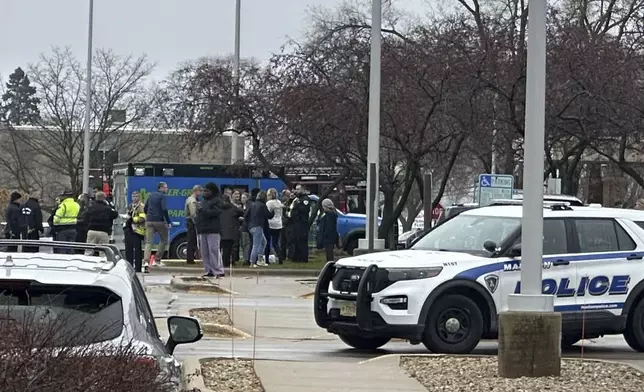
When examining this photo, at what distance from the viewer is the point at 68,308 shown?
587cm

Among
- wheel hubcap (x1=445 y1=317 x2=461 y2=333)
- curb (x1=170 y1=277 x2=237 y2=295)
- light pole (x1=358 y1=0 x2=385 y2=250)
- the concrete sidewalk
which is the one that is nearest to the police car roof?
wheel hubcap (x1=445 y1=317 x2=461 y2=333)

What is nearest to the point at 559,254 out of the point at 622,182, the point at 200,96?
the point at 200,96

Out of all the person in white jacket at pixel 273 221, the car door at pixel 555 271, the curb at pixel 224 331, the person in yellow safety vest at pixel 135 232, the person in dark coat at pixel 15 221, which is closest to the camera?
the car door at pixel 555 271

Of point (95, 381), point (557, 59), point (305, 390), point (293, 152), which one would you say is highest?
point (557, 59)

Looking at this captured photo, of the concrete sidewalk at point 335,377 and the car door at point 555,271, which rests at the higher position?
the car door at point 555,271

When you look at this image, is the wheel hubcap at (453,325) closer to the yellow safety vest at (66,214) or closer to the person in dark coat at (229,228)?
the person in dark coat at (229,228)

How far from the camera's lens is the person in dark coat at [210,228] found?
24.2 metres

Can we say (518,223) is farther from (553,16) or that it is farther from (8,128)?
(8,128)

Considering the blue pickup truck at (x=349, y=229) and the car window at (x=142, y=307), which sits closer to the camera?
the car window at (x=142, y=307)

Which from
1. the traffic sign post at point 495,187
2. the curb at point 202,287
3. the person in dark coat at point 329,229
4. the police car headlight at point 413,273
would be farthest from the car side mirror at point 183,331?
the person in dark coat at point 329,229

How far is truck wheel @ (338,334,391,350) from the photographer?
14336 millimetres

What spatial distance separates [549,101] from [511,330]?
16291mm

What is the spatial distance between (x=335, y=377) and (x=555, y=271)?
3.74 metres

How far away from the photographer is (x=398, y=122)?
2788cm
